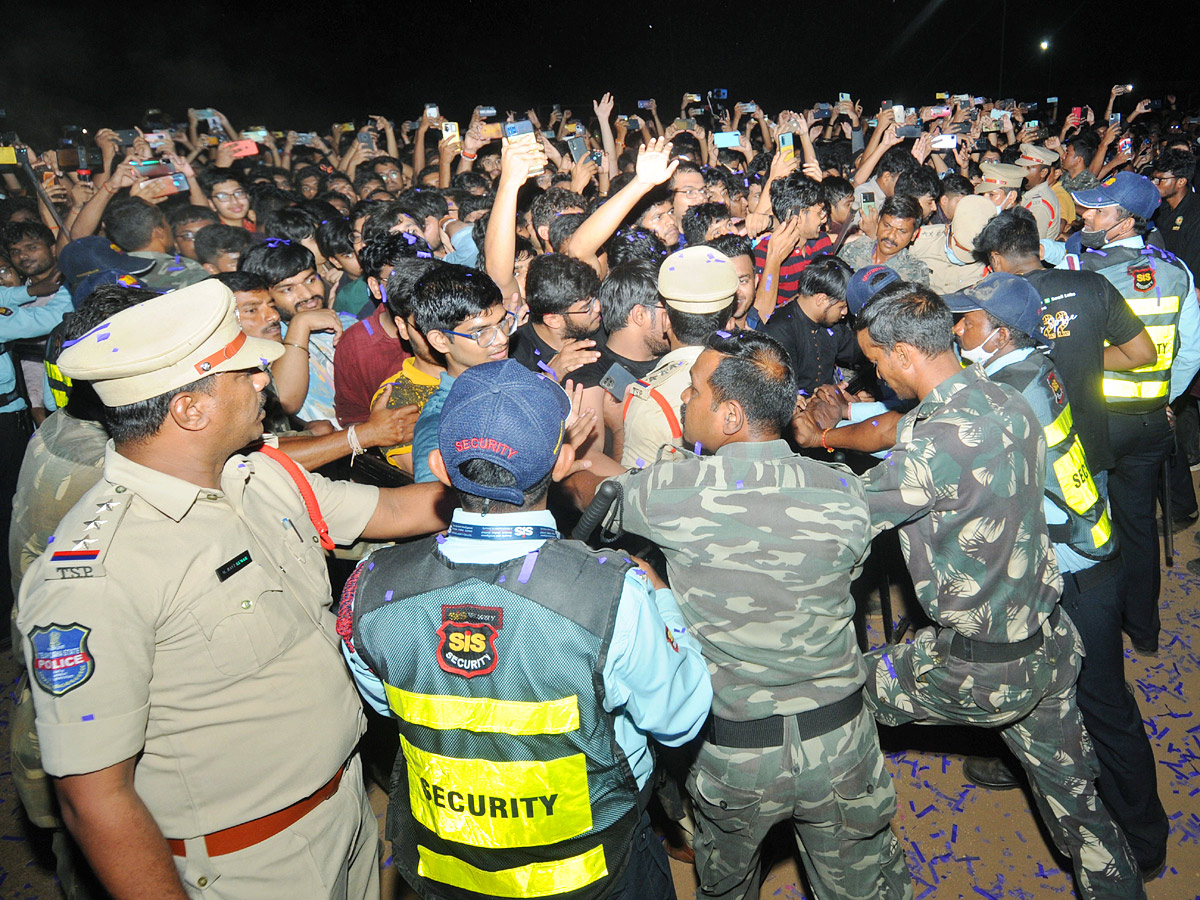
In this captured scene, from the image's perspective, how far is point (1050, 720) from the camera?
97.7 inches

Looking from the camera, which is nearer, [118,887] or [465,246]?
[118,887]

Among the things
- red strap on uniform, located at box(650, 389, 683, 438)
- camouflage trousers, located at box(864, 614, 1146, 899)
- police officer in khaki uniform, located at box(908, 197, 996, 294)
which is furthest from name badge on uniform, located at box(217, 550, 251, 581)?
police officer in khaki uniform, located at box(908, 197, 996, 294)

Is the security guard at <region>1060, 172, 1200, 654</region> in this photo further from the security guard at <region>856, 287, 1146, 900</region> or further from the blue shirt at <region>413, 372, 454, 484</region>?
the blue shirt at <region>413, 372, 454, 484</region>

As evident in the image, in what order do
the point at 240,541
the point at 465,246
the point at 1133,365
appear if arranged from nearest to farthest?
the point at 240,541 → the point at 1133,365 → the point at 465,246

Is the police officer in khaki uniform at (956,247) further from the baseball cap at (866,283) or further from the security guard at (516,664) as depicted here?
the security guard at (516,664)

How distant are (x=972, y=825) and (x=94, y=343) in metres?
3.69

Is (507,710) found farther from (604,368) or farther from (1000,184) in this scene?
(1000,184)

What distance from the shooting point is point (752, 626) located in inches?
83.1

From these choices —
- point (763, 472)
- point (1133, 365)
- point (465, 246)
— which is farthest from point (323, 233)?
point (1133, 365)

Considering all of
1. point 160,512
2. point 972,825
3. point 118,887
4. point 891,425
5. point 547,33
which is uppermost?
point 547,33

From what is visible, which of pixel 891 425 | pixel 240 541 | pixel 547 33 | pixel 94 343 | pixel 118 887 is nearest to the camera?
pixel 118 887

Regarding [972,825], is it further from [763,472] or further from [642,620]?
[642,620]

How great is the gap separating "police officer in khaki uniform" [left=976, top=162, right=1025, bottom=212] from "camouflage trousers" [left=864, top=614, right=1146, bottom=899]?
4.86 metres

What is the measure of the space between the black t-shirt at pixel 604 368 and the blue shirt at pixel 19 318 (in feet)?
11.6
